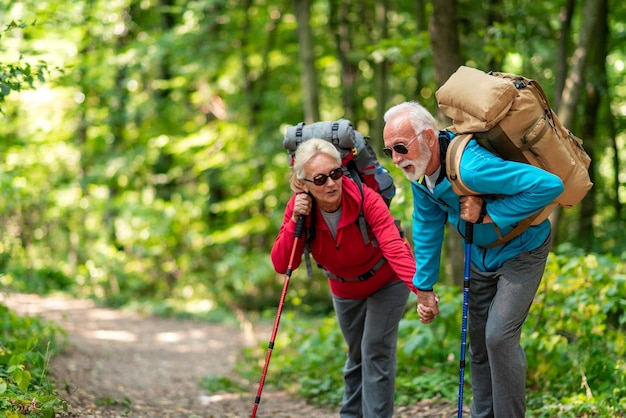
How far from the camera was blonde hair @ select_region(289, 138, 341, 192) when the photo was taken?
4.15m

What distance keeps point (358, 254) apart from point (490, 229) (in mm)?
882

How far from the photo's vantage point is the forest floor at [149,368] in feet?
18.4

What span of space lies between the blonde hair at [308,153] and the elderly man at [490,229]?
0.49m

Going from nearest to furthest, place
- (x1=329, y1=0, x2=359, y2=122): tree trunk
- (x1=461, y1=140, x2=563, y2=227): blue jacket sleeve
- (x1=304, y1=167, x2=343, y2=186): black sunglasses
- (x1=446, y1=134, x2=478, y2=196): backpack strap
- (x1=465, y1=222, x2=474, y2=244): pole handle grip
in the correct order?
(x1=461, y1=140, x2=563, y2=227): blue jacket sleeve → (x1=446, y1=134, x2=478, y2=196): backpack strap → (x1=465, y1=222, x2=474, y2=244): pole handle grip → (x1=304, y1=167, x2=343, y2=186): black sunglasses → (x1=329, y1=0, x2=359, y2=122): tree trunk

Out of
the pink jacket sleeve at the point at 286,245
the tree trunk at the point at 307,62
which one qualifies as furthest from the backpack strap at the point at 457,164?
the tree trunk at the point at 307,62

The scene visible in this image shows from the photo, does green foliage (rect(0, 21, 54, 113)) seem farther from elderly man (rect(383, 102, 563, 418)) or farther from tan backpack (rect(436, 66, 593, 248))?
tan backpack (rect(436, 66, 593, 248))

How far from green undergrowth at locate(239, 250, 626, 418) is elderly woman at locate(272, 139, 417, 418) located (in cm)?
136

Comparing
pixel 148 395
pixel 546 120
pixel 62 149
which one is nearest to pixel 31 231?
pixel 62 149

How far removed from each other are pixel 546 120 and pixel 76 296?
45.2 ft

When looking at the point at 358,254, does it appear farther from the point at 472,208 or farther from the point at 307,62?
the point at 307,62

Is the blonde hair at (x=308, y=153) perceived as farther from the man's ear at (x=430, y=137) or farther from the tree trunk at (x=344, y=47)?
the tree trunk at (x=344, y=47)

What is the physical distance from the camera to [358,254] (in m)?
4.25

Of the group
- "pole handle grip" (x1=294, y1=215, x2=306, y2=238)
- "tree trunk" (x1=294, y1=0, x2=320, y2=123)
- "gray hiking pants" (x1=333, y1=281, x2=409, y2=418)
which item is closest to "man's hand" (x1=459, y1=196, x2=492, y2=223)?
"gray hiking pants" (x1=333, y1=281, x2=409, y2=418)

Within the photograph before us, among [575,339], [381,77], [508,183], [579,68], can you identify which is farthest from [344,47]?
[508,183]
